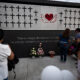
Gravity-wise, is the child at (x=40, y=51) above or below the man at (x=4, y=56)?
below

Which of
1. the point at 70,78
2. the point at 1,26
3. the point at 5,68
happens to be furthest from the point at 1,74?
the point at 1,26

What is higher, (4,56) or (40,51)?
(4,56)

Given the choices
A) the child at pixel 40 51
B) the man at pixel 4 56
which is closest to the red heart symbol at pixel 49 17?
the child at pixel 40 51

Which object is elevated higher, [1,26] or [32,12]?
[32,12]

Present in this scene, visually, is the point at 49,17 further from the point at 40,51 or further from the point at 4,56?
the point at 4,56

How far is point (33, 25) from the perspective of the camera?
5414 mm

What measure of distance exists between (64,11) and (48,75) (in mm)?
4300

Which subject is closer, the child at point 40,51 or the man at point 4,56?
→ the man at point 4,56

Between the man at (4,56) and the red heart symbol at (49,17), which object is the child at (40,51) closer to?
the red heart symbol at (49,17)

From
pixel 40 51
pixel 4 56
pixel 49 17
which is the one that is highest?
pixel 49 17

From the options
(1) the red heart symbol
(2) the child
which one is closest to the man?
(2) the child

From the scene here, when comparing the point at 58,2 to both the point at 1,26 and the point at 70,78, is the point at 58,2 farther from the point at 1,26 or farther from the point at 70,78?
the point at 70,78

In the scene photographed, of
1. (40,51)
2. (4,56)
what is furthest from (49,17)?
(4,56)

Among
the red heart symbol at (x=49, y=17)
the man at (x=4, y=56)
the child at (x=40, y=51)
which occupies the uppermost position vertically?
the red heart symbol at (x=49, y=17)
